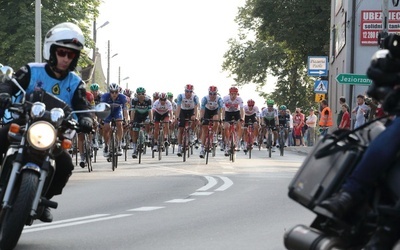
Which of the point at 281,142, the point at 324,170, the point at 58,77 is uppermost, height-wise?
the point at 58,77

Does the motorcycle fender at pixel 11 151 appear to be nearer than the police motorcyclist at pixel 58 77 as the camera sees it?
Yes

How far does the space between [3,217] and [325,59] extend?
1799 inches

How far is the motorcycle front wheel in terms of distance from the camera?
848 centimetres

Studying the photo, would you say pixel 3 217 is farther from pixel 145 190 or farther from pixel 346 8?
pixel 346 8

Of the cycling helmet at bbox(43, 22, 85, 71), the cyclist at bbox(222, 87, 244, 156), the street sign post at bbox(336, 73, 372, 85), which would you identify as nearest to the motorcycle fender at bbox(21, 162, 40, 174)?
the cycling helmet at bbox(43, 22, 85, 71)

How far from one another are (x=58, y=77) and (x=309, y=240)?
12.0ft

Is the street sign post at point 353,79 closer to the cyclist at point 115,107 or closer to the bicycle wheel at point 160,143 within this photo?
the bicycle wheel at point 160,143

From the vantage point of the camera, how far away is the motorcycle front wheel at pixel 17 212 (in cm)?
848

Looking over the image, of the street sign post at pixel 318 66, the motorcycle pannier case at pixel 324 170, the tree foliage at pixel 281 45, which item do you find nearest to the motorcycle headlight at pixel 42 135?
the motorcycle pannier case at pixel 324 170

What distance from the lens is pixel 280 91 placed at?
82938mm

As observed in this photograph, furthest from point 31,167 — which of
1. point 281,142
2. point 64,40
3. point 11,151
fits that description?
point 281,142

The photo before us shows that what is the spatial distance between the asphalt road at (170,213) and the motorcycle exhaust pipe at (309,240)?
10.5ft

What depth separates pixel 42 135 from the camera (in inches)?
344

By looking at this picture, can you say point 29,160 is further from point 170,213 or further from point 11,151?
point 170,213
